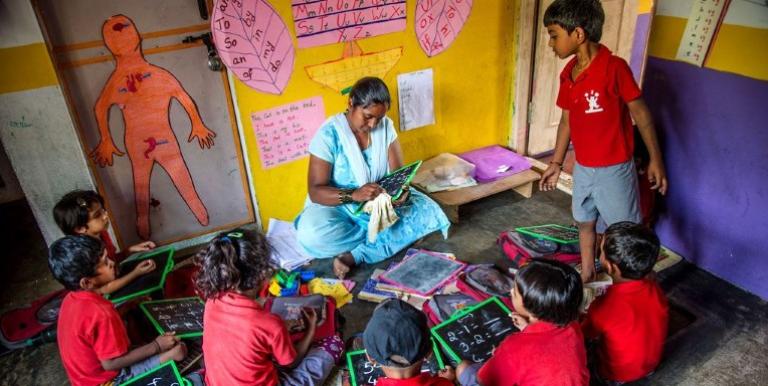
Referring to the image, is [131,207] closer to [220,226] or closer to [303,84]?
[220,226]

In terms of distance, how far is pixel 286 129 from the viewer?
362cm

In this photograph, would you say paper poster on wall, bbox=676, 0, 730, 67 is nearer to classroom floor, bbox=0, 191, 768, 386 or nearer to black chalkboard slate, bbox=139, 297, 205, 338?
classroom floor, bbox=0, 191, 768, 386

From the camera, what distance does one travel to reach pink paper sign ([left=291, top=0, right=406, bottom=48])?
11.1 feet

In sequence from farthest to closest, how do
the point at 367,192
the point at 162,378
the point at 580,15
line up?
the point at 367,192
the point at 580,15
the point at 162,378

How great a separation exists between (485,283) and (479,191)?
43.1 inches

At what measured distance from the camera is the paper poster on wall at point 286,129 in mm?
3514

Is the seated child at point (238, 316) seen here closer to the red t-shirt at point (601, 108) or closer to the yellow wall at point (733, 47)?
the red t-shirt at point (601, 108)

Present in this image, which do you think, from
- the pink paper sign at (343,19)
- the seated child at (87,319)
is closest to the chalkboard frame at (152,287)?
the seated child at (87,319)

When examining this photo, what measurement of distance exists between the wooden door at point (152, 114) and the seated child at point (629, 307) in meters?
2.54

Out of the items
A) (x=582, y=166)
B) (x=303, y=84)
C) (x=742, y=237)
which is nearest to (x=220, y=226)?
(x=303, y=84)

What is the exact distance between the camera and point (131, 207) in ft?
11.3

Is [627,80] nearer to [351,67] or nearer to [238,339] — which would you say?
[351,67]

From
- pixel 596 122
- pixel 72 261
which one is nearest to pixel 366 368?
pixel 72 261

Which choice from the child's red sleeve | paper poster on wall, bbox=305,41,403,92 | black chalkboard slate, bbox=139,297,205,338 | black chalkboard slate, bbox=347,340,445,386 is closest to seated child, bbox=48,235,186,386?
black chalkboard slate, bbox=139,297,205,338
